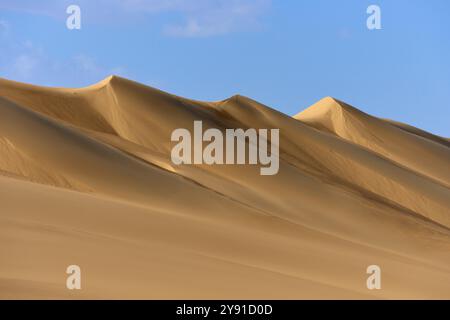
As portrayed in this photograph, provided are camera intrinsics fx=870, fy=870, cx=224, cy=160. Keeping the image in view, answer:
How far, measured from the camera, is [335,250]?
18.1 m

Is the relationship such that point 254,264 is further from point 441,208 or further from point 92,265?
point 441,208

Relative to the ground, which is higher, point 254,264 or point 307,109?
point 307,109

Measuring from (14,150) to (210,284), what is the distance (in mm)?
10833

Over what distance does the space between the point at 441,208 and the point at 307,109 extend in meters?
19.2

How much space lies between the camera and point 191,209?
20219 millimetres

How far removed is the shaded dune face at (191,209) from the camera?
12609 millimetres

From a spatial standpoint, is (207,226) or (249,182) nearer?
(207,226)

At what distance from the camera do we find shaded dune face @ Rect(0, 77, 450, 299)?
496 inches
